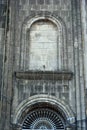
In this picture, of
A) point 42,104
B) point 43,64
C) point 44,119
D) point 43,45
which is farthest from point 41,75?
point 44,119

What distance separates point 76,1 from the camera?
1922 cm

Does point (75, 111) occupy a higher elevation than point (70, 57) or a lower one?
lower

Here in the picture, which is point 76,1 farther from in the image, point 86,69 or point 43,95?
point 43,95

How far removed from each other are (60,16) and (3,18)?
2853 mm

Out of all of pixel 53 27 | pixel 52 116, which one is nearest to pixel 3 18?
pixel 53 27

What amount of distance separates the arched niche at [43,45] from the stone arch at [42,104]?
1.56 meters

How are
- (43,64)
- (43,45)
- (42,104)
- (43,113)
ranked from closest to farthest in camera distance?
Answer: (42,104)
(43,113)
(43,64)
(43,45)

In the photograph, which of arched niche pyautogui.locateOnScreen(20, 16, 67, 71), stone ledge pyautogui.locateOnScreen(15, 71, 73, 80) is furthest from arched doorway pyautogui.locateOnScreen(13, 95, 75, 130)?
arched niche pyautogui.locateOnScreen(20, 16, 67, 71)

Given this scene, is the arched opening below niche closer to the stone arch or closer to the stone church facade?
the stone church facade

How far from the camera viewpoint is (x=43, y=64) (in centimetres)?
1844

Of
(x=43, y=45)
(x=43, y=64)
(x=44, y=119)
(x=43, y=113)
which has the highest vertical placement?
(x=43, y=45)

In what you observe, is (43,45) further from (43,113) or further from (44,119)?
(44,119)

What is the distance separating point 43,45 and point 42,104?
3.07m

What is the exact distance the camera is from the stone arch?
17.2 metres
